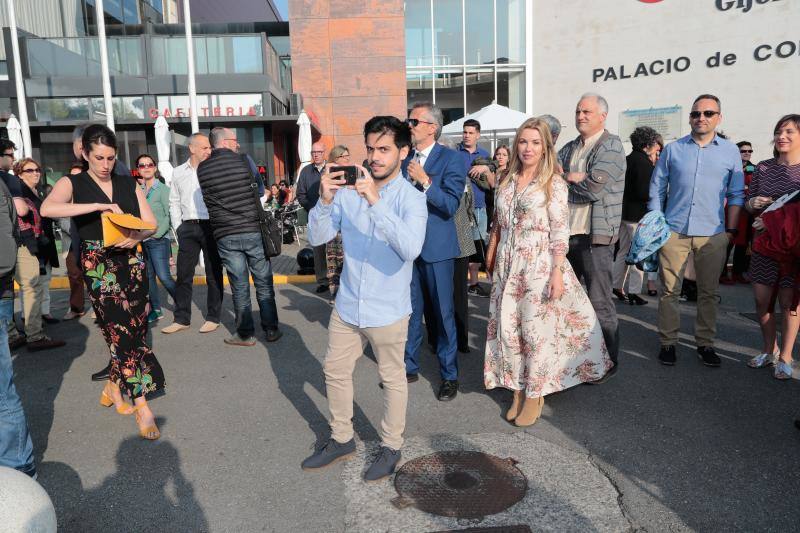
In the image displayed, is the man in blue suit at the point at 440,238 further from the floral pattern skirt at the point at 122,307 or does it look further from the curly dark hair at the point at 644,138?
the curly dark hair at the point at 644,138

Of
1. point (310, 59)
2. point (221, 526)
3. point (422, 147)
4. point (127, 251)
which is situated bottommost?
point (221, 526)

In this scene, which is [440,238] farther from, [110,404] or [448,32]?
[448,32]

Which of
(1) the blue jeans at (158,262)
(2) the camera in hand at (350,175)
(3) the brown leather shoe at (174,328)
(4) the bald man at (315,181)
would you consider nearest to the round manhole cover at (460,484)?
(2) the camera in hand at (350,175)

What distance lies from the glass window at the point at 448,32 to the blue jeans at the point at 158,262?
17551 mm

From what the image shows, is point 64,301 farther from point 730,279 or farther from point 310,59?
point 310,59

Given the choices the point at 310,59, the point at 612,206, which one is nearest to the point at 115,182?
the point at 612,206

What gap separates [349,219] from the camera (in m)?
3.11

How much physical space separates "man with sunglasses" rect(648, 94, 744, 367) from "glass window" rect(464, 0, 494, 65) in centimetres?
1845

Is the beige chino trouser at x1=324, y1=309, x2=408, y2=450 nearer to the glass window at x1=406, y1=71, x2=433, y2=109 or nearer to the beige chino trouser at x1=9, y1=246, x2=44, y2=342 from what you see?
the beige chino trouser at x1=9, y1=246, x2=44, y2=342

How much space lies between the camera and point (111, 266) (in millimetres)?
3803

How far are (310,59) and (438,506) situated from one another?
1970 cm

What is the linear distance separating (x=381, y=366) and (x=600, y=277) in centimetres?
223

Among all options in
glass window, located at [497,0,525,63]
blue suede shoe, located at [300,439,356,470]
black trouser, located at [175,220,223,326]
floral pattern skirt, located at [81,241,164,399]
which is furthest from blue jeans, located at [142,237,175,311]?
glass window, located at [497,0,525,63]

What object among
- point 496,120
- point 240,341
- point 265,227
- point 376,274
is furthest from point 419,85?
point 376,274
